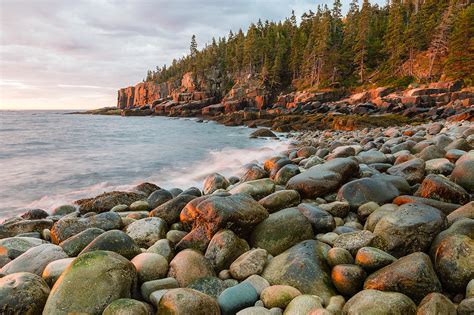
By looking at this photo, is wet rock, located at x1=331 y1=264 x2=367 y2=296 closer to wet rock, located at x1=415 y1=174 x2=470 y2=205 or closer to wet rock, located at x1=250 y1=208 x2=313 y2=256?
wet rock, located at x1=250 y1=208 x2=313 y2=256

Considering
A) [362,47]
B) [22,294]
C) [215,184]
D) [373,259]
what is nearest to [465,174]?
[373,259]

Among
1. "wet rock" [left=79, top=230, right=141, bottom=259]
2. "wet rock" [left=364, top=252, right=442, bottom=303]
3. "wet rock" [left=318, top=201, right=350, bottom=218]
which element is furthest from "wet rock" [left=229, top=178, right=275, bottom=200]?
"wet rock" [left=364, top=252, right=442, bottom=303]

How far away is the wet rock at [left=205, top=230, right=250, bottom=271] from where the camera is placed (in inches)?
146

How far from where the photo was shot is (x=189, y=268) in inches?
136

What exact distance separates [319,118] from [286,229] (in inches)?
987

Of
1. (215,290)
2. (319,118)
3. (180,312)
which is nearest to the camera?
(180,312)

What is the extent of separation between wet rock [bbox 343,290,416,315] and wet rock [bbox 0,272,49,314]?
2.66 metres

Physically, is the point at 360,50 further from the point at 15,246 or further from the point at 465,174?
the point at 15,246

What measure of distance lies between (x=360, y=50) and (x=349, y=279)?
56.6 metres

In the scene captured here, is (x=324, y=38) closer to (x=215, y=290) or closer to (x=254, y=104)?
(x=254, y=104)

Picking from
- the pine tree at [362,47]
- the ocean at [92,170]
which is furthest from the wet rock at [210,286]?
the pine tree at [362,47]

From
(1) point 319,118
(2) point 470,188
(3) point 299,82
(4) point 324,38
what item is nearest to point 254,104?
(3) point 299,82

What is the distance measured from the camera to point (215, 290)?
10.6ft

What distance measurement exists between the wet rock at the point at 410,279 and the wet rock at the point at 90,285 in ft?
7.25
